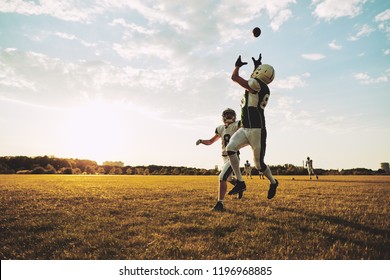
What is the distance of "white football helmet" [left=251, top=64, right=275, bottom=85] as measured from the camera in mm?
6324

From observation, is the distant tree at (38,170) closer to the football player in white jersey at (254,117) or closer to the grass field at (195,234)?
the grass field at (195,234)

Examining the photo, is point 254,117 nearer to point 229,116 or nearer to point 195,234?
point 229,116

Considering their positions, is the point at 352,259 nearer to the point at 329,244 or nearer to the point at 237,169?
the point at 329,244

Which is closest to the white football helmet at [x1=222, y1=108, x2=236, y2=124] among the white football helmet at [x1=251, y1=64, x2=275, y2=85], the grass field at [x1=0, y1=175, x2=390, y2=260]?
the white football helmet at [x1=251, y1=64, x2=275, y2=85]

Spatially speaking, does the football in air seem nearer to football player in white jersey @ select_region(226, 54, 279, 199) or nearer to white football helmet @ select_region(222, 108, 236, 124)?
football player in white jersey @ select_region(226, 54, 279, 199)

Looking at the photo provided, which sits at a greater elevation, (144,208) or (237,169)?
(237,169)

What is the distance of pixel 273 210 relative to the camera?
6.98 metres

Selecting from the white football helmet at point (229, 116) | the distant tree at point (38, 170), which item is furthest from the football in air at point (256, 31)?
the distant tree at point (38, 170)

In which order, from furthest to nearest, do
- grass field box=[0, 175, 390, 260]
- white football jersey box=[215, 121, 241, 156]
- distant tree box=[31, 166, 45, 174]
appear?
1. distant tree box=[31, 166, 45, 174]
2. white football jersey box=[215, 121, 241, 156]
3. grass field box=[0, 175, 390, 260]

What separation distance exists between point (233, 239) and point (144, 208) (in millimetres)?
3648

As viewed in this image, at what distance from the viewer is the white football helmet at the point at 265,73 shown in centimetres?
632

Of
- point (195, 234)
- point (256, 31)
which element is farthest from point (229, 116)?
point (195, 234)

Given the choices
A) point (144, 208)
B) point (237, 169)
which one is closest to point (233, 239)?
point (237, 169)
